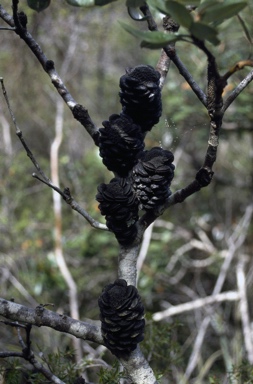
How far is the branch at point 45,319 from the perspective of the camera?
73 cm

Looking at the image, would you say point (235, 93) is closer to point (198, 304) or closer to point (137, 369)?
point (137, 369)

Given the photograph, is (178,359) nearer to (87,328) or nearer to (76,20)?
(87,328)

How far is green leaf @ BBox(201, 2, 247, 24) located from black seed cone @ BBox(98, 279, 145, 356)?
1.33ft

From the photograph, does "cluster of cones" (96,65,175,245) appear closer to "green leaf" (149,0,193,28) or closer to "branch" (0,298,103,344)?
"branch" (0,298,103,344)

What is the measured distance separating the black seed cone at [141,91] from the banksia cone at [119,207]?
0.41ft

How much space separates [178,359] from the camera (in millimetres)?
1049

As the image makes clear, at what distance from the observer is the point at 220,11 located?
1.65 feet

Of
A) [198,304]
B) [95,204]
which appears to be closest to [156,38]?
[198,304]

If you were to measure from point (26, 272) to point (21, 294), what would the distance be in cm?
22

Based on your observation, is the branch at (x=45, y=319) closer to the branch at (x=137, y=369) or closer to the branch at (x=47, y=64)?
the branch at (x=137, y=369)

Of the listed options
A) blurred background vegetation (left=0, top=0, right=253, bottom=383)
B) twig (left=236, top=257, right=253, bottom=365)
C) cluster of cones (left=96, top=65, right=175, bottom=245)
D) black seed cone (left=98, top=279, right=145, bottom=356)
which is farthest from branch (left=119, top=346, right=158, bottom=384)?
blurred background vegetation (left=0, top=0, right=253, bottom=383)

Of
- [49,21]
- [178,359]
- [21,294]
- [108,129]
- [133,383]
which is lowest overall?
[133,383]

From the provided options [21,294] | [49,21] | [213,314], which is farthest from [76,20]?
[213,314]

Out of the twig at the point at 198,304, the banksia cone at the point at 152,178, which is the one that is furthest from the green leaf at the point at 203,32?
the twig at the point at 198,304
